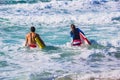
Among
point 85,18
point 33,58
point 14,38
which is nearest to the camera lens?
point 33,58

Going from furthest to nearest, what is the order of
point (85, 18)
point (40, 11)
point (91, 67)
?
point (40, 11)
point (85, 18)
point (91, 67)

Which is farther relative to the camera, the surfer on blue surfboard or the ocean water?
the surfer on blue surfboard

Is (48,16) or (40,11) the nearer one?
(48,16)

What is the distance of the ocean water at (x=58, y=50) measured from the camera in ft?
30.8

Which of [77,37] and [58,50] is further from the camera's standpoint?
[77,37]

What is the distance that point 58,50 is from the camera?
12.5 metres

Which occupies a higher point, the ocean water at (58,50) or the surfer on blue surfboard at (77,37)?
the surfer on blue surfboard at (77,37)

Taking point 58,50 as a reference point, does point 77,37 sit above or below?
above

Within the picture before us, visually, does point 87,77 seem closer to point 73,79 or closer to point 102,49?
point 73,79

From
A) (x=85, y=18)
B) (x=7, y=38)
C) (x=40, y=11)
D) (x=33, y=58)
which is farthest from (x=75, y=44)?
(x=40, y=11)

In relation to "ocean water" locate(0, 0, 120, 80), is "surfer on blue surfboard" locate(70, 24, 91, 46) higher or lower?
higher

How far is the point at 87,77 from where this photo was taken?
8.42 meters

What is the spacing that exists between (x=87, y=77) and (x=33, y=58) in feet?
10.9

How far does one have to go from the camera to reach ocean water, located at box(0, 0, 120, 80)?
940 cm
